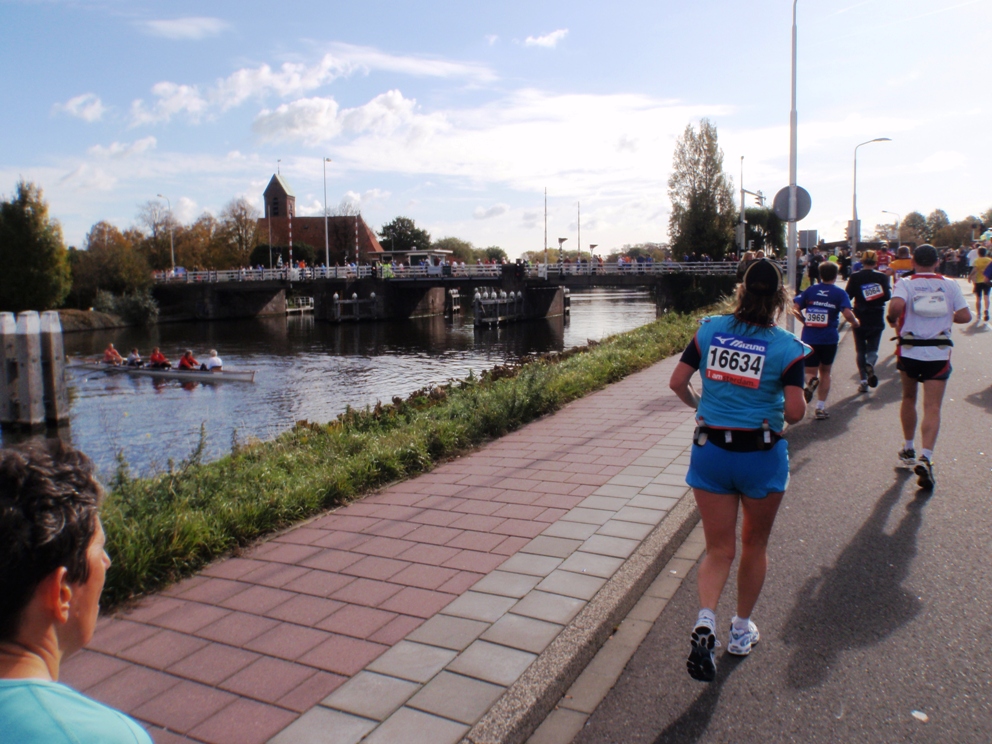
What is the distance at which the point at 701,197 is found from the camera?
71125mm

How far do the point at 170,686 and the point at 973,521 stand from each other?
5056 mm

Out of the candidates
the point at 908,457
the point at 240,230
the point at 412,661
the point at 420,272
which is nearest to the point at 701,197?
the point at 420,272

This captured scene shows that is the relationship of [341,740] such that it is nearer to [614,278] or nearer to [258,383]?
[258,383]

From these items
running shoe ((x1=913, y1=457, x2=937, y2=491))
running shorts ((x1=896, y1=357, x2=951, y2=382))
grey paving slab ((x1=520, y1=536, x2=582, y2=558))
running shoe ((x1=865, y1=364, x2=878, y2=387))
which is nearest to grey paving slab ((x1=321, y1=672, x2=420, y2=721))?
grey paving slab ((x1=520, y1=536, x2=582, y2=558))

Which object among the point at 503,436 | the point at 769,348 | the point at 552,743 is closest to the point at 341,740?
A: the point at 552,743

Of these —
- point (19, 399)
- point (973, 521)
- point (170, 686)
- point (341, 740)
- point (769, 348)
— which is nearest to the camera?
point (341, 740)

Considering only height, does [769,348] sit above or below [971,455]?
above

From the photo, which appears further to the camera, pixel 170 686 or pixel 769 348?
pixel 769 348

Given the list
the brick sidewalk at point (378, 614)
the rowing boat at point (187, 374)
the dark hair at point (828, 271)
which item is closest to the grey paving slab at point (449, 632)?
the brick sidewalk at point (378, 614)

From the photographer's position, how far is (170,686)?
3.30 meters

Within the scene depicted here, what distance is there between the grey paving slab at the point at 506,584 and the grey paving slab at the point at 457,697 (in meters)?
0.88

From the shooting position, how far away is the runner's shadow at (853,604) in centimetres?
368

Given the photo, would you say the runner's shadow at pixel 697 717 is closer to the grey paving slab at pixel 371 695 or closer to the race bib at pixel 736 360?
the grey paving slab at pixel 371 695

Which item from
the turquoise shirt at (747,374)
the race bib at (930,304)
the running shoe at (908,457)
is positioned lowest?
the running shoe at (908,457)
